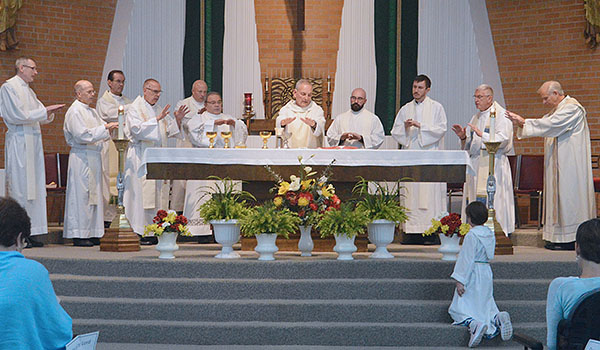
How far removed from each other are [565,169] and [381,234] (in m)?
2.69

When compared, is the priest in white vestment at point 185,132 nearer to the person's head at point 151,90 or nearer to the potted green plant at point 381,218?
the person's head at point 151,90

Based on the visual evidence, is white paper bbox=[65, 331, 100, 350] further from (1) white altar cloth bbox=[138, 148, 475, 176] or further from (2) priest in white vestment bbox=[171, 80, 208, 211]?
(2) priest in white vestment bbox=[171, 80, 208, 211]

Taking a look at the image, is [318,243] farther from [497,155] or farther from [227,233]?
[497,155]

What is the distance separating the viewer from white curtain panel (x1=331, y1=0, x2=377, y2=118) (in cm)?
1205

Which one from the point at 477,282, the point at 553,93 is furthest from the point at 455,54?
the point at 477,282

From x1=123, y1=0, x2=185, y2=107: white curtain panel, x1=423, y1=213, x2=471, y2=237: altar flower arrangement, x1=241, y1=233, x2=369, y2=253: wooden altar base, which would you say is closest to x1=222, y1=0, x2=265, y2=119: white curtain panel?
x1=123, y1=0, x2=185, y2=107: white curtain panel

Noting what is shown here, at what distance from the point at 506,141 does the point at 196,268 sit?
396 centimetres

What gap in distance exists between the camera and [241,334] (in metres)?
6.18

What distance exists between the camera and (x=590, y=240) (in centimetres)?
336

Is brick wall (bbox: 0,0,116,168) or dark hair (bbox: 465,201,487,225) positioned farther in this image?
brick wall (bbox: 0,0,116,168)

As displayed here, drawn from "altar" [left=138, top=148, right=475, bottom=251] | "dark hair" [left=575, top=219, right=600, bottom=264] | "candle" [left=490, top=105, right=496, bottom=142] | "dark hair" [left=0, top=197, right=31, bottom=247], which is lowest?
"dark hair" [left=575, top=219, right=600, bottom=264]

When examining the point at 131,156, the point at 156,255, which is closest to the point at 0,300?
the point at 156,255

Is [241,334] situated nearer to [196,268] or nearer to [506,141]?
[196,268]

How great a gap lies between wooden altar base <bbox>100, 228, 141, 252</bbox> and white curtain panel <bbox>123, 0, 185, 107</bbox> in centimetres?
407
